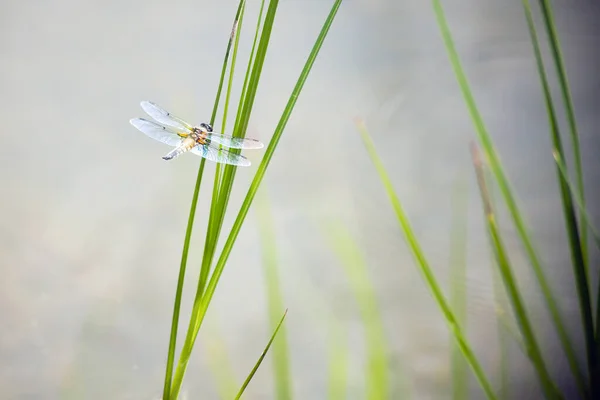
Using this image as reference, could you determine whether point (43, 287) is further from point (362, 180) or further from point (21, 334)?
point (362, 180)

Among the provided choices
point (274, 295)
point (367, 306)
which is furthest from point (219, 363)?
point (367, 306)

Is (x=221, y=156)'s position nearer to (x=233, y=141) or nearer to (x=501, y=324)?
(x=233, y=141)

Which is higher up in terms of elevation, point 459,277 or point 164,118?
point 164,118

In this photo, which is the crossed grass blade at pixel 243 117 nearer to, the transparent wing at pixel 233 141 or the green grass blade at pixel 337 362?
the transparent wing at pixel 233 141

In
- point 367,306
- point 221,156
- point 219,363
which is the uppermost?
point 221,156

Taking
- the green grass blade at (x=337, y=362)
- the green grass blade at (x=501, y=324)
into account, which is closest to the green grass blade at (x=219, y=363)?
the green grass blade at (x=337, y=362)

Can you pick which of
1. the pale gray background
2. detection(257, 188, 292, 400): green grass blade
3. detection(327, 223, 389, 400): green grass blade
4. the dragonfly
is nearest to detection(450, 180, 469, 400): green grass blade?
the pale gray background
